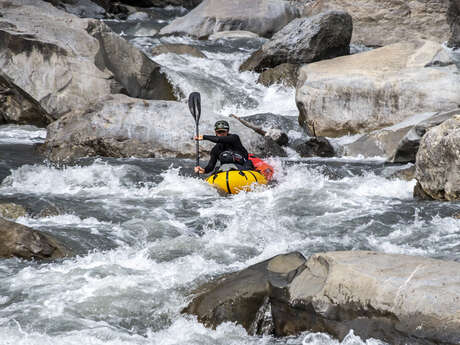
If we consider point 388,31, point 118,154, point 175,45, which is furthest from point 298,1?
point 118,154

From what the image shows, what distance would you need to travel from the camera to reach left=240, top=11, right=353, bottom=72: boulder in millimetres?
14812

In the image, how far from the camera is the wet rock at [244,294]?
170 inches

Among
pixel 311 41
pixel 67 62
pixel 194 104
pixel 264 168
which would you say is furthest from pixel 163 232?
pixel 311 41

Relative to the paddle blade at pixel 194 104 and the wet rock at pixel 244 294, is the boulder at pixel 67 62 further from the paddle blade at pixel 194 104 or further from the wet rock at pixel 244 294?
the wet rock at pixel 244 294

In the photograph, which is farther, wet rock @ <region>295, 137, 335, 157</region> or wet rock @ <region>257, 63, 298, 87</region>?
wet rock @ <region>257, 63, 298, 87</region>

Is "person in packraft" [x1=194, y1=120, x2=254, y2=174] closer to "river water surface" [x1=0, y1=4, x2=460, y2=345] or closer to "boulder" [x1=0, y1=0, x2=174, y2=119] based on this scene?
"river water surface" [x1=0, y1=4, x2=460, y2=345]

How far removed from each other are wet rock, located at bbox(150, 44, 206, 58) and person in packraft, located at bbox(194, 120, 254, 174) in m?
8.06

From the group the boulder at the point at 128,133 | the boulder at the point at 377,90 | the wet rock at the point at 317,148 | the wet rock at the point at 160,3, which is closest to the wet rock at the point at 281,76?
the boulder at the point at 377,90

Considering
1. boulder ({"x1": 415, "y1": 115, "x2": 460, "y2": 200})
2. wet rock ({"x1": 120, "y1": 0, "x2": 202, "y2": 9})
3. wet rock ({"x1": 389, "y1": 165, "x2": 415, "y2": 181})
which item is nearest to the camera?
boulder ({"x1": 415, "y1": 115, "x2": 460, "y2": 200})

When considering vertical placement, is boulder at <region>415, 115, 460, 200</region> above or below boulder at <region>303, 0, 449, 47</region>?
below

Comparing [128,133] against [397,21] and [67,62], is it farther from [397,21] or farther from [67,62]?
[397,21]

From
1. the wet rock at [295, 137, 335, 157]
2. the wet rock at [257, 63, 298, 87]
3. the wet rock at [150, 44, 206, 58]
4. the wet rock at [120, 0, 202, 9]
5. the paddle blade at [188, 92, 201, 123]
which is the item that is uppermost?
the wet rock at [120, 0, 202, 9]

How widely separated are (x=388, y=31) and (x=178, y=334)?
15.0 meters

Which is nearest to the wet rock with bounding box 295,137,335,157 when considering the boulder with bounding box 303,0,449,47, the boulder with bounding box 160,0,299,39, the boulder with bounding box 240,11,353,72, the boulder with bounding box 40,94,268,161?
the boulder with bounding box 40,94,268,161
